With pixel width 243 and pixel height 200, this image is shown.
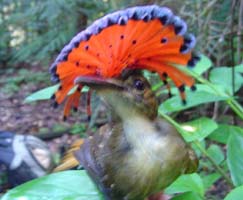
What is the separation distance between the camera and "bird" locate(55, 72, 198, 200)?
0.79m

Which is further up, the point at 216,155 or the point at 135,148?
the point at 135,148

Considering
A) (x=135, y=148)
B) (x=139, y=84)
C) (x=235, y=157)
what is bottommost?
(x=235, y=157)

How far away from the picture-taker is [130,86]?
802mm

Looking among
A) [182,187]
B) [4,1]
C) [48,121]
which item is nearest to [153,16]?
[182,187]

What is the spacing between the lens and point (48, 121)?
12.8 feet

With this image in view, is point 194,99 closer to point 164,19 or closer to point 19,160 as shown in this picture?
point 164,19

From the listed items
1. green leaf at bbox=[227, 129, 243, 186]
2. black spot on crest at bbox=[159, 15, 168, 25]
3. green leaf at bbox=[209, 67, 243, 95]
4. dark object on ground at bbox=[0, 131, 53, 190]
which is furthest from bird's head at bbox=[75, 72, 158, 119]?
dark object on ground at bbox=[0, 131, 53, 190]

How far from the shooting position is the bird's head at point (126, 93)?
0.77 meters

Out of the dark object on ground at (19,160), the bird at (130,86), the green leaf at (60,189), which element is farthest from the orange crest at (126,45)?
the dark object on ground at (19,160)

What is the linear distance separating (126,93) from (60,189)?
0.19 meters

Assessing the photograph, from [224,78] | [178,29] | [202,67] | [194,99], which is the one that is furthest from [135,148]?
[224,78]

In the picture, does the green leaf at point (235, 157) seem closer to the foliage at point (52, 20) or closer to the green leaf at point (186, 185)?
the green leaf at point (186, 185)

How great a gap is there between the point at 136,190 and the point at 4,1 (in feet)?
14.1

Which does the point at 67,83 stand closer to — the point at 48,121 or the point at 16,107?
the point at 48,121
